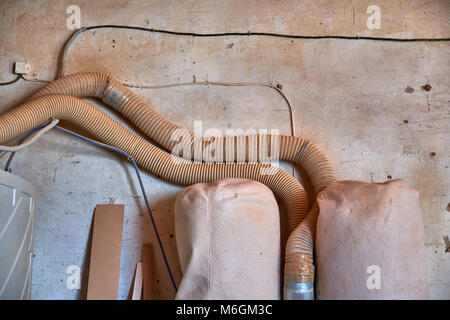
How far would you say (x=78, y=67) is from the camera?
2.56m

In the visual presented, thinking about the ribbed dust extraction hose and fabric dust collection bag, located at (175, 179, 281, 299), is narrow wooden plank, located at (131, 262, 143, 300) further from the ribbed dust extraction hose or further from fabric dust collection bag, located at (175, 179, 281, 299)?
the ribbed dust extraction hose

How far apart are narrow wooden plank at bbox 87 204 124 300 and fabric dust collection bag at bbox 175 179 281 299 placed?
48 centimetres

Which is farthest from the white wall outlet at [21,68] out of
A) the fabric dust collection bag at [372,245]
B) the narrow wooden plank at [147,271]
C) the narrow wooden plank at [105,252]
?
the fabric dust collection bag at [372,245]

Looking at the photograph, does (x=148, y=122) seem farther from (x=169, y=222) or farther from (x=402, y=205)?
(x=402, y=205)

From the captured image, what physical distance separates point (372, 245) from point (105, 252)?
Answer: 1.42 metres

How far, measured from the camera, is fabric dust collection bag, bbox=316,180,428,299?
182 cm

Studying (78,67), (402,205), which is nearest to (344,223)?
(402,205)

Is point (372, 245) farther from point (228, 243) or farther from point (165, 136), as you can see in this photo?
point (165, 136)

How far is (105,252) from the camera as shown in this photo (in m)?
2.31

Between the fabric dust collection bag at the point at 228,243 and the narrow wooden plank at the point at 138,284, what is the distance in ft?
1.33

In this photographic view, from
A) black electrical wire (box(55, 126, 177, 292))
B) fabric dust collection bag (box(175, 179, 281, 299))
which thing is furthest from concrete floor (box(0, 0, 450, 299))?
fabric dust collection bag (box(175, 179, 281, 299))

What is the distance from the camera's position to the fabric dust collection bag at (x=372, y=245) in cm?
182

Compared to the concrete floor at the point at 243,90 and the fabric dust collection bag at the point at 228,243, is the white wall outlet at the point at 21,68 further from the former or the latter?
the fabric dust collection bag at the point at 228,243

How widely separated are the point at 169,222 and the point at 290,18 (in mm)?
1498
